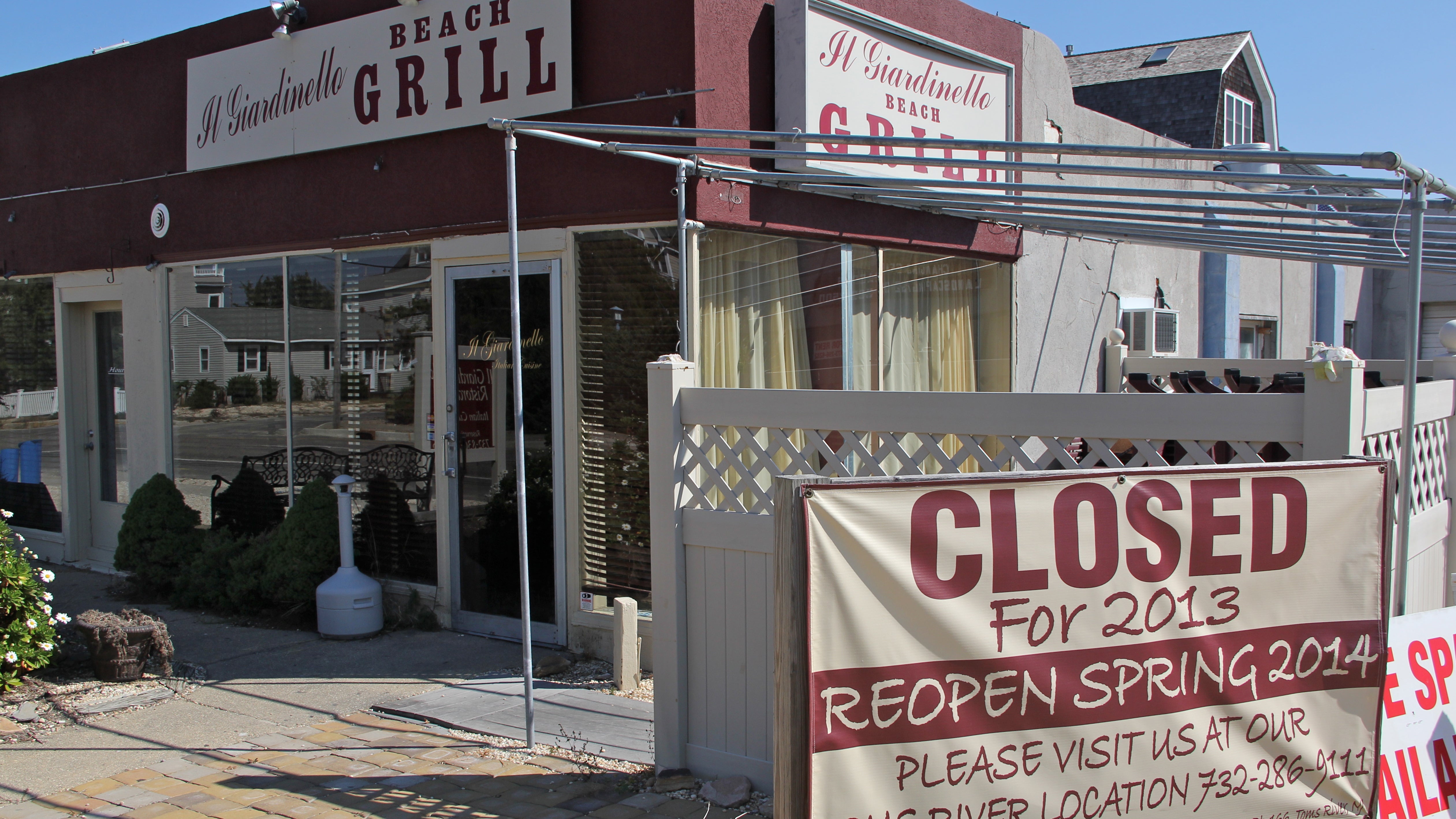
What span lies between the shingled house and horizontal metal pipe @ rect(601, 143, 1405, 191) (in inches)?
557

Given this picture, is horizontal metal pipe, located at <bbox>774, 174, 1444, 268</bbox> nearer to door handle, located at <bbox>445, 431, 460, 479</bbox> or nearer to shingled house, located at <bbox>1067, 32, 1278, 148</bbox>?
door handle, located at <bbox>445, 431, 460, 479</bbox>

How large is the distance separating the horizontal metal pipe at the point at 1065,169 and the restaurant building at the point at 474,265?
3.53 feet

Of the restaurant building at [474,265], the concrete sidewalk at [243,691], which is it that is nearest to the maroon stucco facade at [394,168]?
the restaurant building at [474,265]

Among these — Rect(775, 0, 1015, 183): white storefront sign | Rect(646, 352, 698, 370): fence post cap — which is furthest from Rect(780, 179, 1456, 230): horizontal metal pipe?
Rect(646, 352, 698, 370): fence post cap

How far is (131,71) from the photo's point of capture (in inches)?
351

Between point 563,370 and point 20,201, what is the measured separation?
676 centimetres

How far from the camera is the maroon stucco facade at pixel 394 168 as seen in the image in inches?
243

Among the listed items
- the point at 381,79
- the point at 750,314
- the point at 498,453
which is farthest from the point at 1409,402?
the point at 381,79

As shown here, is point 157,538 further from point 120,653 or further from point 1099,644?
point 1099,644

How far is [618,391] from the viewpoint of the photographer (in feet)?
20.9

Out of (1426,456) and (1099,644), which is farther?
(1426,456)

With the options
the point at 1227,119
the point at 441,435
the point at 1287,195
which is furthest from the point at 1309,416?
the point at 1227,119

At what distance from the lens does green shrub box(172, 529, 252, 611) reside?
7582 millimetres

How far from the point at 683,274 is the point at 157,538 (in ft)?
16.1
